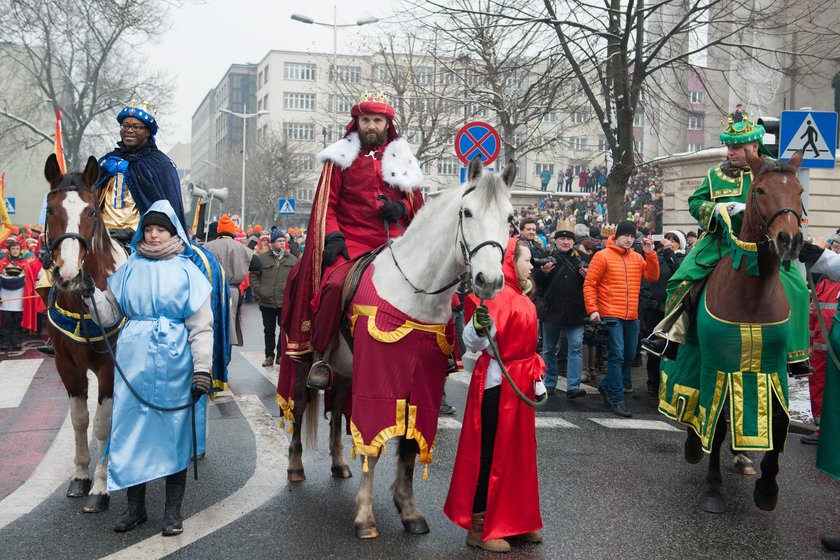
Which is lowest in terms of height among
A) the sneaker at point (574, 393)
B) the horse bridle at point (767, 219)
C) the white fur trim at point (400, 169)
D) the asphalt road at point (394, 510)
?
the asphalt road at point (394, 510)

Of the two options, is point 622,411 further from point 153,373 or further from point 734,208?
point 153,373

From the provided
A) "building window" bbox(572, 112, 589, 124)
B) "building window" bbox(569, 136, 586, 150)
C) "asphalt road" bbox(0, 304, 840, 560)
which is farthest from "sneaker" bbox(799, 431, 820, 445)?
"building window" bbox(569, 136, 586, 150)

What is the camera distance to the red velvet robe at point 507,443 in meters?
5.35

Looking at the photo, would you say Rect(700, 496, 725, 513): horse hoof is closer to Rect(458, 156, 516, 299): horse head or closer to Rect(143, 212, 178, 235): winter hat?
Rect(458, 156, 516, 299): horse head

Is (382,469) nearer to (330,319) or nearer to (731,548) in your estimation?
(330,319)

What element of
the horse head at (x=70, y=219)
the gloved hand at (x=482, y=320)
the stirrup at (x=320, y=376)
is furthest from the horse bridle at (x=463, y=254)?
the horse head at (x=70, y=219)

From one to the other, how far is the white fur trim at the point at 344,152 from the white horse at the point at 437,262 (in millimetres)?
954

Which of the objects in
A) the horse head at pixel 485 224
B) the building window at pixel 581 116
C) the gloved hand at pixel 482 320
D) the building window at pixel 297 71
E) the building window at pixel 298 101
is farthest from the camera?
the building window at pixel 297 71

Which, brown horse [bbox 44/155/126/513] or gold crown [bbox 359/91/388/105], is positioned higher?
gold crown [bbox 359/91/388/105]

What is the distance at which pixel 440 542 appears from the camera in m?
5.55

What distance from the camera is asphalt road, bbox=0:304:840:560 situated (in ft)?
17.7

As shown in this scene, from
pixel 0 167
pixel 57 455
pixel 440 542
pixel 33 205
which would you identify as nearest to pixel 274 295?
pixel 57 455

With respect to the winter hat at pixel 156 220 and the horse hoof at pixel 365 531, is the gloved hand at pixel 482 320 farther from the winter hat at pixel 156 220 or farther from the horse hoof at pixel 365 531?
the winter hat at pixel 156 220

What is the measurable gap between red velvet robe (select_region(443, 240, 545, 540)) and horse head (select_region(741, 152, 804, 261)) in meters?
1.60
